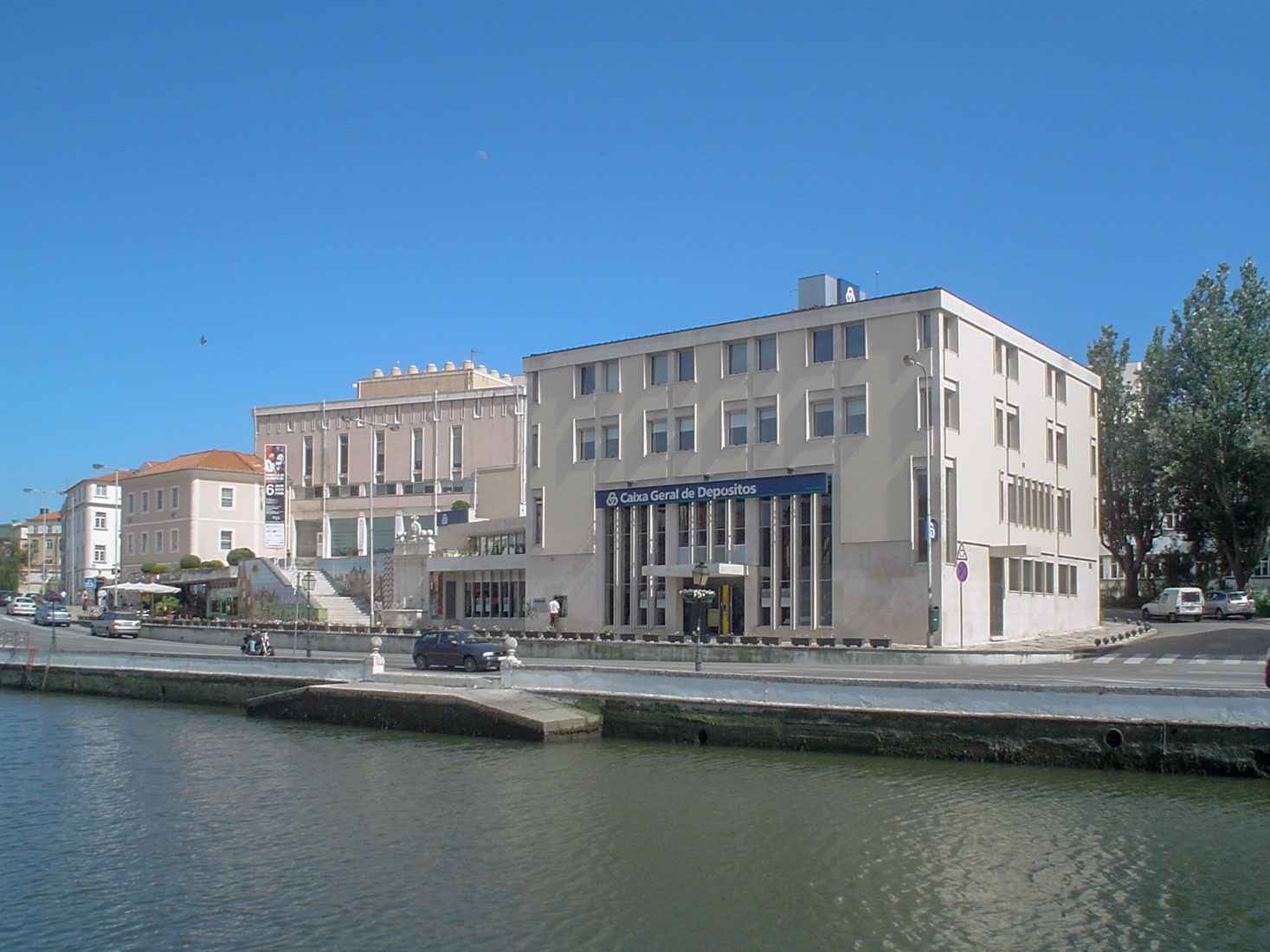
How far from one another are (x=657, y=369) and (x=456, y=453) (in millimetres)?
37333

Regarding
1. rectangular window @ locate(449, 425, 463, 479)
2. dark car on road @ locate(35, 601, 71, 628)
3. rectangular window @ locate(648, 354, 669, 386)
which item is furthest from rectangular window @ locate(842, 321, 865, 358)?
dark car on road @ locate(35, 601, 71, 628)

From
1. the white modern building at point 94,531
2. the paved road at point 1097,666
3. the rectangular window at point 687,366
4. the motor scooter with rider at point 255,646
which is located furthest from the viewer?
the white modern building at point 94,531

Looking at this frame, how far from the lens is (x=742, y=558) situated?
47.9m

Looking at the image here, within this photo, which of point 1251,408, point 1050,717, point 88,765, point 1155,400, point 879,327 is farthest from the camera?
point 1155,400

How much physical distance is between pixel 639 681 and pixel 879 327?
75.4 ft

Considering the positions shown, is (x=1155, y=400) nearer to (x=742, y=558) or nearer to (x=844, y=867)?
(x=742, y=558)

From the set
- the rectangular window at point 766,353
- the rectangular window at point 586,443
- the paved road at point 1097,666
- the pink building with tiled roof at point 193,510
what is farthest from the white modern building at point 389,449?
the rectangular window at point 766,353

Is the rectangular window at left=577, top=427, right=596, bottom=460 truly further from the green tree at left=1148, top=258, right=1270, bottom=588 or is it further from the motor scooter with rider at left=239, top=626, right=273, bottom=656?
the green tree at left=1148, top=258, right=1270, bottom=588

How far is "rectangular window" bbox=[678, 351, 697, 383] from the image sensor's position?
1986 inches

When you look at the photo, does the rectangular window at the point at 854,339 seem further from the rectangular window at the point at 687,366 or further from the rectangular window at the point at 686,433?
the rectangular window at the point at 686,433

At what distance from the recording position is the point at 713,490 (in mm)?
48875

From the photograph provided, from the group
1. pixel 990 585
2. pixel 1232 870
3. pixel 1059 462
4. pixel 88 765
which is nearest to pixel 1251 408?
pixel 1059 462

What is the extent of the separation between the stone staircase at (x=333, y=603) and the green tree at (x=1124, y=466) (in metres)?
46.9

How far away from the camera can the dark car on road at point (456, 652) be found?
119 feet
